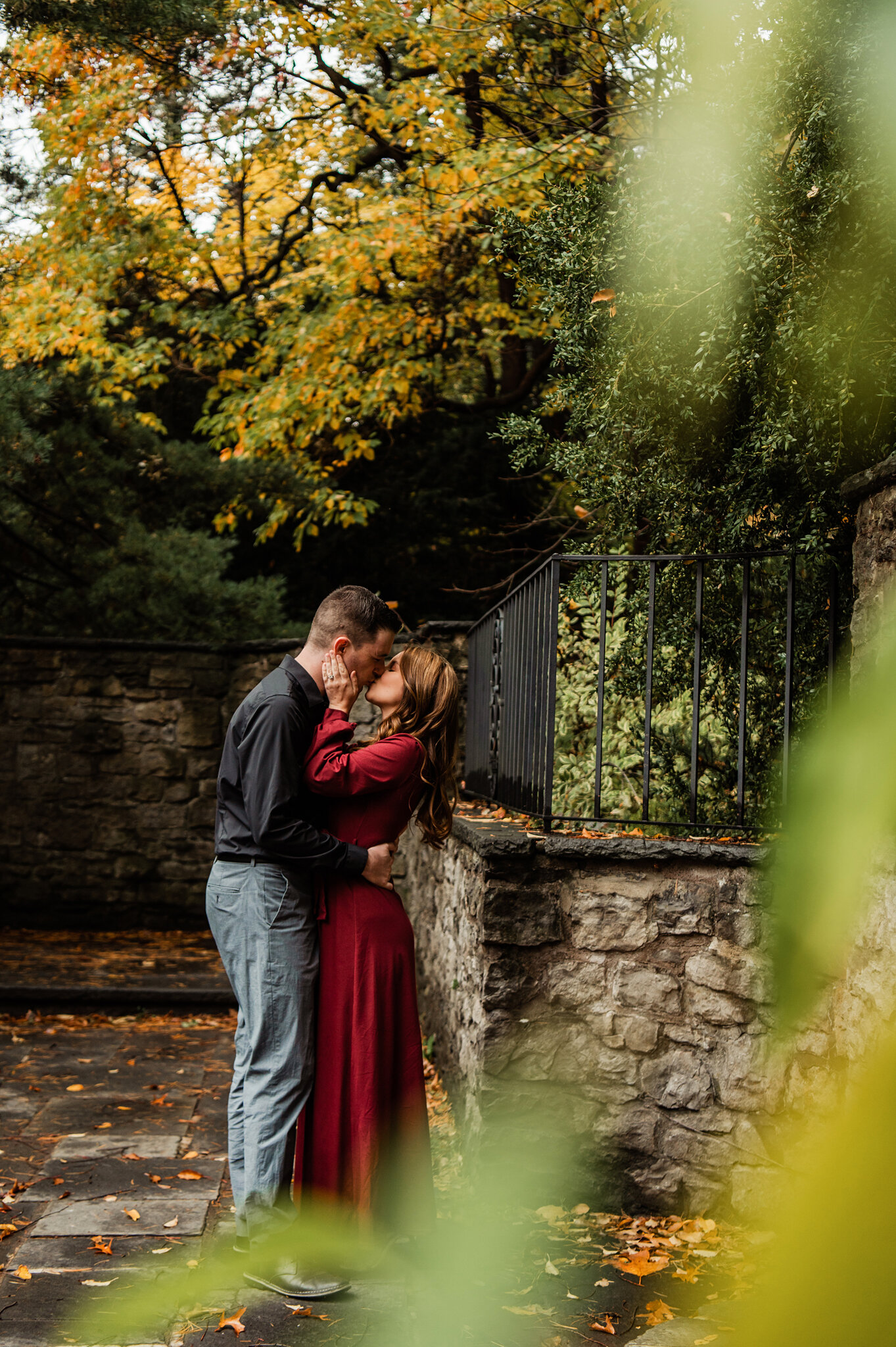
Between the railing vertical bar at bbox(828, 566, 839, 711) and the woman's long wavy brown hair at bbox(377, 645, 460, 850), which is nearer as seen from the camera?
the railing vertical bar at bbox(828, 566, 839, 711)

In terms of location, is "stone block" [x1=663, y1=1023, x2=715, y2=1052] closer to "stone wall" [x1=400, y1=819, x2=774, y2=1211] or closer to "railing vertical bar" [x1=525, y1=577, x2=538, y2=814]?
"stone wall" [x1=400, y1=819, x2=774, y2=1211]

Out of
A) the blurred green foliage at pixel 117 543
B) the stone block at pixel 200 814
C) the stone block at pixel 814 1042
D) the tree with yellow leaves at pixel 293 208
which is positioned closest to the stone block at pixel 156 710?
the blurred green foliage at pixel 117 543

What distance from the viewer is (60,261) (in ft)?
27.9

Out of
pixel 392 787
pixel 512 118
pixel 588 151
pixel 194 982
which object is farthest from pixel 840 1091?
pixel 512 118

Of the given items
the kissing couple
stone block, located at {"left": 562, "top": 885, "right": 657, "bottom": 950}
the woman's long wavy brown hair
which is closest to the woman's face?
the woman's long wavy brown hair

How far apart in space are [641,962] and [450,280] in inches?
266

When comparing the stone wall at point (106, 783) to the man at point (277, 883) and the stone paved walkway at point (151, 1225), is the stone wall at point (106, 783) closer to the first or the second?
the stone paved walkway at point (151, 1225)

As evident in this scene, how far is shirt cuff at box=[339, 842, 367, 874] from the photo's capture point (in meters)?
2.83

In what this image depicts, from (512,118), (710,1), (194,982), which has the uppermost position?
(512,118)

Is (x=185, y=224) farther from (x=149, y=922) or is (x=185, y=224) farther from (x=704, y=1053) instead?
(x=704, y=1053)

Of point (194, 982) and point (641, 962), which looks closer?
point (641, 962)

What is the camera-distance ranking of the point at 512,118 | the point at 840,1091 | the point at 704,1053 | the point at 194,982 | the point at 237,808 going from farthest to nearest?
1. the point at 512,118
2. the point at 194,982
3. the point at 704,1053
4. the point at 237,808
5. the point at 840,1091

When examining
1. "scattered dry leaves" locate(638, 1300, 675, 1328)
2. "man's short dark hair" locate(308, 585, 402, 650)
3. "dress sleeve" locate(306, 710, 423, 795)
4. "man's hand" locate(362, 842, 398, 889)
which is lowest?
"scattered dry leaves" locate(638, 1300, 675, 1328)

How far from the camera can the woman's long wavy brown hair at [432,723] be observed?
10.2ft
